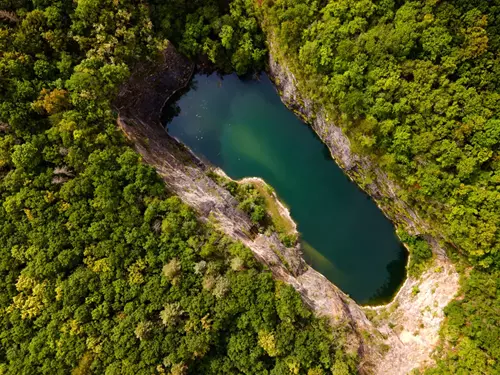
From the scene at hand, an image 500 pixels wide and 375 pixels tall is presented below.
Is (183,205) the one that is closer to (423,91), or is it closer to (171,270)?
(171,270)

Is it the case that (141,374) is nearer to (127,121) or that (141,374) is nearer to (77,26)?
(127,121)

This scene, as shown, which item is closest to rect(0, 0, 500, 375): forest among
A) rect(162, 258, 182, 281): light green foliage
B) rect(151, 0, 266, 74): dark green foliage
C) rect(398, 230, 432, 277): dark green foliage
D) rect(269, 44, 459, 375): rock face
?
rect(162, 258, 182, 281): light green foliage

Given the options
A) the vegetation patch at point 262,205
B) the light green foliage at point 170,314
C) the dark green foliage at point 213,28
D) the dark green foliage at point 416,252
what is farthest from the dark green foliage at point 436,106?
the light green foliage at point 170,314

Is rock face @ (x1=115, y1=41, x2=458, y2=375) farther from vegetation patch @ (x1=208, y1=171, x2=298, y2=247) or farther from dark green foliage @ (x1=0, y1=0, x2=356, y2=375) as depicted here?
dark green foliage @ (x1=0, y1=0, x2=356, y2=375)

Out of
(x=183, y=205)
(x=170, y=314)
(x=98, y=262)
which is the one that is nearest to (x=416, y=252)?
(x=183, y=205)

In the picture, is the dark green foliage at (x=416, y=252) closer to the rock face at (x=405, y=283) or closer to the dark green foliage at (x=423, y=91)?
the rock face at (x=405, y=283)

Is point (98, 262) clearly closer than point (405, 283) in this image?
Yes

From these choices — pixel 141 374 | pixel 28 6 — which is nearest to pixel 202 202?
pixel 141 374
